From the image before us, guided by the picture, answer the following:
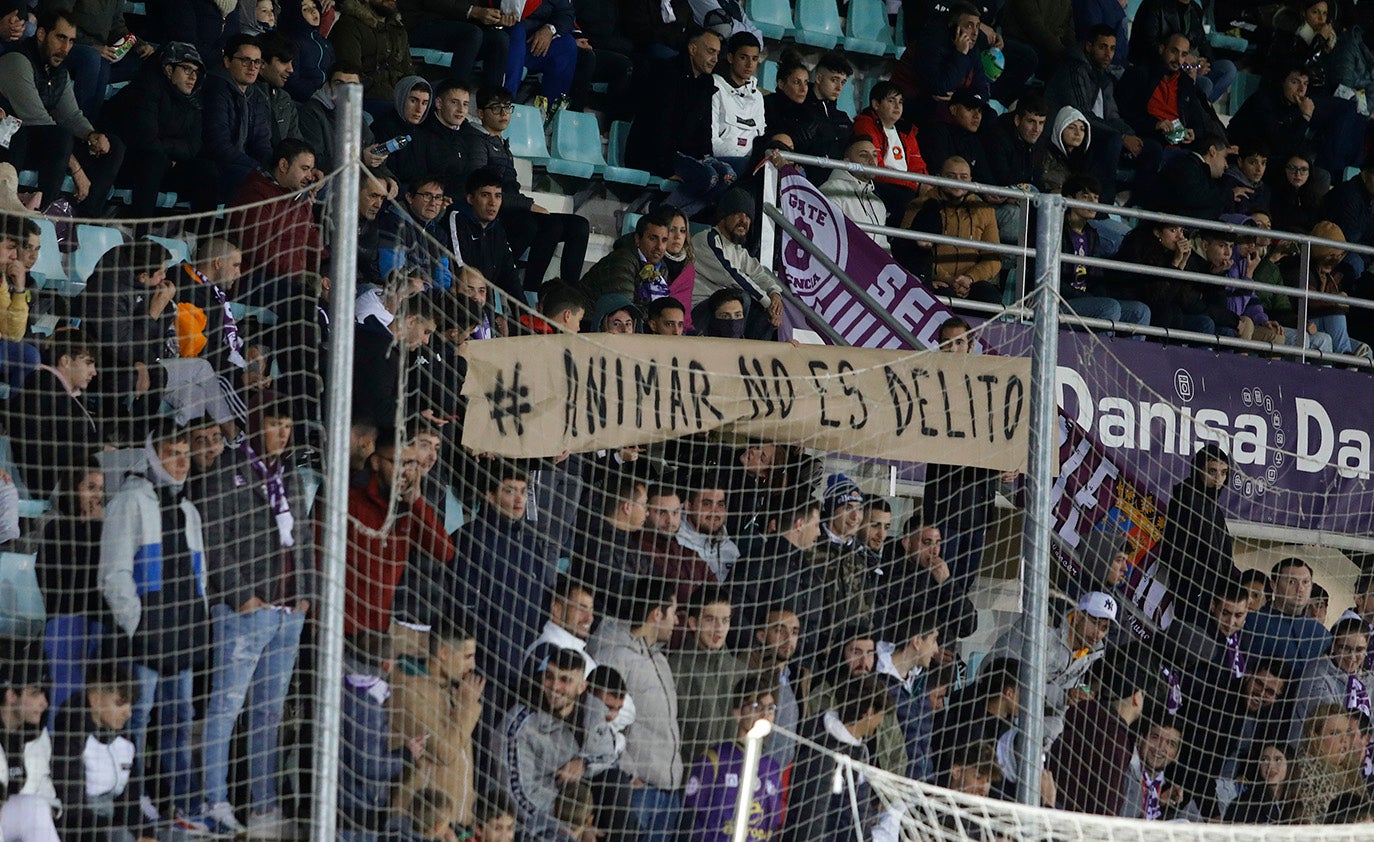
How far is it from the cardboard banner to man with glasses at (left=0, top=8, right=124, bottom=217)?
277cm

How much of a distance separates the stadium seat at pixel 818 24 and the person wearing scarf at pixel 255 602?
5.87m

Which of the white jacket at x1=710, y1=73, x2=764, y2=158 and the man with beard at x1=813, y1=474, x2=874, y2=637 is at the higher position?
the white jacket at x1=710, y1=73, x2=764, y2=158

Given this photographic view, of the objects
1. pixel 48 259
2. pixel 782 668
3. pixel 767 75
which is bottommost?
pixel 782 668

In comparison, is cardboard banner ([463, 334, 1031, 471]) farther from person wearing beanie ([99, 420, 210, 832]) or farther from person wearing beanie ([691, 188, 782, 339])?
person wearing beanie ([691, 188, 782, 339])

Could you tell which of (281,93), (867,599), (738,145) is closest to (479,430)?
(867,599)

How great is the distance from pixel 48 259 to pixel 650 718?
317 centimetres

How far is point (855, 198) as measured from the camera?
9.89 meters

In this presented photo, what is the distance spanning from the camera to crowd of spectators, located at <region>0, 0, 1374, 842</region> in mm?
6188

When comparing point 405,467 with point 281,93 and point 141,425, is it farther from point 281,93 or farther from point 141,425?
point 281,93

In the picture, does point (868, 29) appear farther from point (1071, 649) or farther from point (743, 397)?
point (743, 397)

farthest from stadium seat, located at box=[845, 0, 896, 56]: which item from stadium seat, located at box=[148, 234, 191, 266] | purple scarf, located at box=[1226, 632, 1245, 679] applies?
stadium seat, located at box=[148, 234, 191, 266]

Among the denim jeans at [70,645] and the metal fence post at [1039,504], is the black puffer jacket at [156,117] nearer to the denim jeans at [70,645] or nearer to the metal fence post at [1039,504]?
the denim jeans at [70,645]

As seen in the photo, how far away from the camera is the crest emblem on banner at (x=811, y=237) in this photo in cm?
898

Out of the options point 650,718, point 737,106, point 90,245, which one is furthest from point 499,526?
point 737,106
